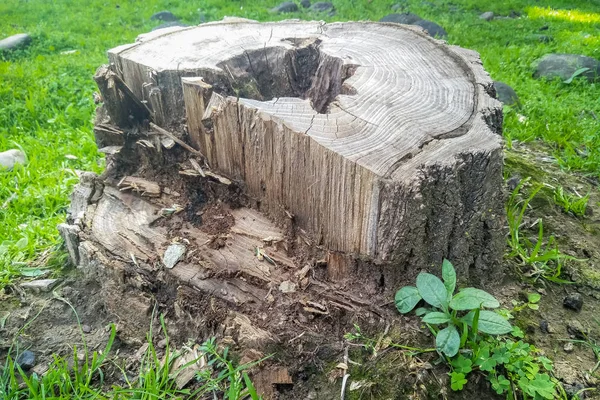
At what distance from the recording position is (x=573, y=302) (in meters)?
2.11

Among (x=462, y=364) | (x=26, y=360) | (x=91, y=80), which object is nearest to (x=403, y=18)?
(x=91, y=80)

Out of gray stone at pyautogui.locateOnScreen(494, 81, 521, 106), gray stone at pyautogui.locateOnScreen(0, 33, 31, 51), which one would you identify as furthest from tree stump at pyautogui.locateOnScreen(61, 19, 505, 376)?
gray stone at pyautogui.locateOnScreen(0, 33, 31, 51)

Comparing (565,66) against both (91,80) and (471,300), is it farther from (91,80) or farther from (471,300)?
(91,80)

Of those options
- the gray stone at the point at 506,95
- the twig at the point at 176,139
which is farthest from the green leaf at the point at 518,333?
the gray stone at the point at 506,95

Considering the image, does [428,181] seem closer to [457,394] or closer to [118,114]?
[457,394]

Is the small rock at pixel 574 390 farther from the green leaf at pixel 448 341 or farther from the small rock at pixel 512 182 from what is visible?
the small rock at pixel 512 182

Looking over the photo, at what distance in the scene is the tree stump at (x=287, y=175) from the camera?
1.79 meters

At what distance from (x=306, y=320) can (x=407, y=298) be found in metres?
0.40

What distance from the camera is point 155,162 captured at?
2.58 m

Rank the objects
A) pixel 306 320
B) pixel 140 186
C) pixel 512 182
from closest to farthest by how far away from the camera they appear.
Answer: pixel 306 320 < pixel 140 186 < pixel 512 182

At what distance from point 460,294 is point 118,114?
190cm

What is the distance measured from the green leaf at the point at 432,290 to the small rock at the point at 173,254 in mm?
1051

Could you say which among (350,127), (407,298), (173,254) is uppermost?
(350,127)

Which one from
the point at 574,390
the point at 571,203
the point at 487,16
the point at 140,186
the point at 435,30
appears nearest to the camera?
the point at 574,390
